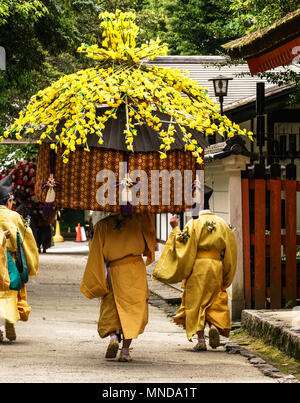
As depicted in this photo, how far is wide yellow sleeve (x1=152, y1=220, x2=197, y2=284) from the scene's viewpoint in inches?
349

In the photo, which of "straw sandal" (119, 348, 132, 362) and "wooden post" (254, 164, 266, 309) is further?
"wooden post" (254, 164, 266, 309)

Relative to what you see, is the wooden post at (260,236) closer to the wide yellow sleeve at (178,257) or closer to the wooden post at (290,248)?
the wooden post at (290,248)

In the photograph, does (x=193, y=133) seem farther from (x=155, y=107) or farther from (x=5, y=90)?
(x=5, y=90)

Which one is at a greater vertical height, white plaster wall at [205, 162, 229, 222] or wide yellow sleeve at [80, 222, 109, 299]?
white plaster wall at [205, 162, 229, 222]

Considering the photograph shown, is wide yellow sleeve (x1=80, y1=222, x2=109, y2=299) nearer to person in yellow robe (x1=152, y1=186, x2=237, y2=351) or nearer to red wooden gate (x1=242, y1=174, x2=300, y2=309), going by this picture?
person in yellow robe (x1=152, y1=186, x2=237, y2=351)

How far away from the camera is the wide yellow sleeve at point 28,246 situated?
30.1 ft

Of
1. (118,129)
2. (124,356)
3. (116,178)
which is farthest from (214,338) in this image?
(118,129)

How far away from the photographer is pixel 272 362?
26.6 ft

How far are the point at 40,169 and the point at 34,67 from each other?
731cm

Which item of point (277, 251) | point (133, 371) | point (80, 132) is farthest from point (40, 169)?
point (277, 251)

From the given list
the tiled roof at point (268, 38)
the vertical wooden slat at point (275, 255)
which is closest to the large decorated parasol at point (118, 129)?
the tiled roof at point (268, 38)

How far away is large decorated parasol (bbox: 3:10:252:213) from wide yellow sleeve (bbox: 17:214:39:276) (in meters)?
1.81

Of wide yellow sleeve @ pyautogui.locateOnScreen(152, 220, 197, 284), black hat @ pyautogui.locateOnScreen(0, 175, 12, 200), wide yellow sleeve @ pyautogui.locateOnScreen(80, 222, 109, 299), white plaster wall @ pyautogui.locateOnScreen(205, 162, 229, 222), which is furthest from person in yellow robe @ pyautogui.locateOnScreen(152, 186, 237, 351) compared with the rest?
white plaster wall @ pyautogui.locateOnScreen(205, 162, 229, 222)

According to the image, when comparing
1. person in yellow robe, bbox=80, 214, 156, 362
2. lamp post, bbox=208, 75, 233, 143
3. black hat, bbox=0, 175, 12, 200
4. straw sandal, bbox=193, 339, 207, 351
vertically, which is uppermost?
lamp post, bbox=208, 75, 233, 143
